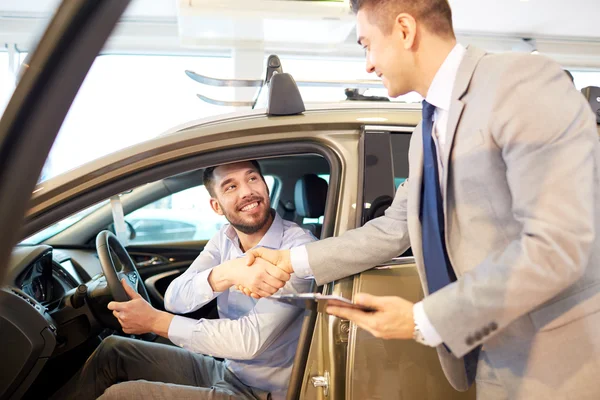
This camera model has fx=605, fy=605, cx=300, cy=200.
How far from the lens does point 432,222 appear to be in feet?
4.21

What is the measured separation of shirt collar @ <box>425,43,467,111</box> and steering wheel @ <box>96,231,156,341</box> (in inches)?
54.2

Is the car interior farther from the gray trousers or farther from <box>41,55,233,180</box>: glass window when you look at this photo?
<box>41,55,233,180</box>: glass window

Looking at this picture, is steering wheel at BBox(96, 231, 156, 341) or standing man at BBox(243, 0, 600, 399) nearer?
standing man at BBox(243, 0, 600, 399)

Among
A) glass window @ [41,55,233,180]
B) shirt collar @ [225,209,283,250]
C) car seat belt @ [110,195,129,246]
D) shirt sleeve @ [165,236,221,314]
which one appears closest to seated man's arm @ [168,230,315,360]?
shirt sleeve @ [165,236,221,314]

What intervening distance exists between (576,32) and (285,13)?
6.02m

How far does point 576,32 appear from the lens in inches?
353

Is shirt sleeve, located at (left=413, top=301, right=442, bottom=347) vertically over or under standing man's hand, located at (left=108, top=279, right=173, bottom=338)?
over

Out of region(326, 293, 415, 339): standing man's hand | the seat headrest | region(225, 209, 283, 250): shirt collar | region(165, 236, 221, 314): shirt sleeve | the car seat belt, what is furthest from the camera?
the seat headrest

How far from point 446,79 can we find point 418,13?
0.15 metres

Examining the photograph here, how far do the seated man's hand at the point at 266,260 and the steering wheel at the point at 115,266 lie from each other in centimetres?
54

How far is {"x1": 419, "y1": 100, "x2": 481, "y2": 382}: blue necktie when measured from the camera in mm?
1271

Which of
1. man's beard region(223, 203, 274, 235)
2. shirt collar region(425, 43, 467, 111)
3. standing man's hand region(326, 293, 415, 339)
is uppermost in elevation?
shirt collar region(425, 43, 467, 111)

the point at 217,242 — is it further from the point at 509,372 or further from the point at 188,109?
the point at 188,109

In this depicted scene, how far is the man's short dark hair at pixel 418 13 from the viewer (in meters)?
1.30
